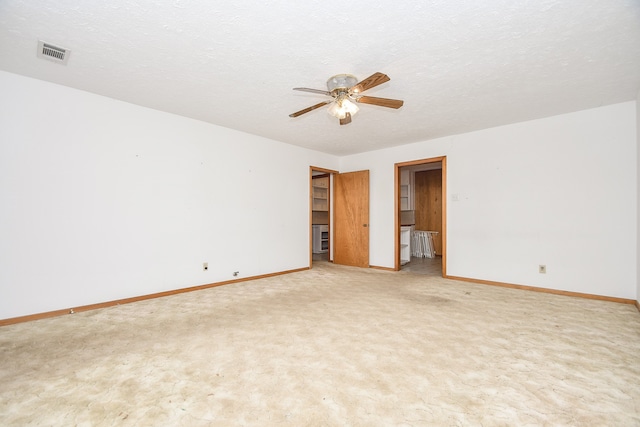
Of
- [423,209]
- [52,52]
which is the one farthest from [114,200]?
[423,209]

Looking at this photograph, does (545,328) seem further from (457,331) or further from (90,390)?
(90,390)

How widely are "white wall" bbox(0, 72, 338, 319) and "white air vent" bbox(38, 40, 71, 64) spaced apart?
0.69m

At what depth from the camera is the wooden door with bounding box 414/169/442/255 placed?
805cm

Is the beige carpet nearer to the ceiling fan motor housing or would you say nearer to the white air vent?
the ceiling fan motor housing

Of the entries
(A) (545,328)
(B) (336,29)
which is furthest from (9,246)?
(A) (545,328)

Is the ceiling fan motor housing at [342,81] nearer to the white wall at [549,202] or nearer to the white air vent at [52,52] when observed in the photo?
the white air vent at [52,52]

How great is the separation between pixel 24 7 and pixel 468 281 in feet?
19.2

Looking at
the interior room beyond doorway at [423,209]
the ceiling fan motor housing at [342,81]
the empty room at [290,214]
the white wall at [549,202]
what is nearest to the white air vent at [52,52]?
the empty room at [290,214]

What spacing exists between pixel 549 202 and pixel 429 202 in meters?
4.29

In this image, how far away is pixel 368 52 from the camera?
236cm

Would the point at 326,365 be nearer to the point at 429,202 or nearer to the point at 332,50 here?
the point at 332,50

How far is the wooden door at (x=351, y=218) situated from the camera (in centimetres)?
598

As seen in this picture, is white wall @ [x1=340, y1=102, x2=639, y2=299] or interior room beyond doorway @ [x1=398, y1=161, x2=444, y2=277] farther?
interior room beyond doorway @ [x1=398, y1=161, x2=444, y2=277]

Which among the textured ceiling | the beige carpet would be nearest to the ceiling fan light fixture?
the textured ceiling
